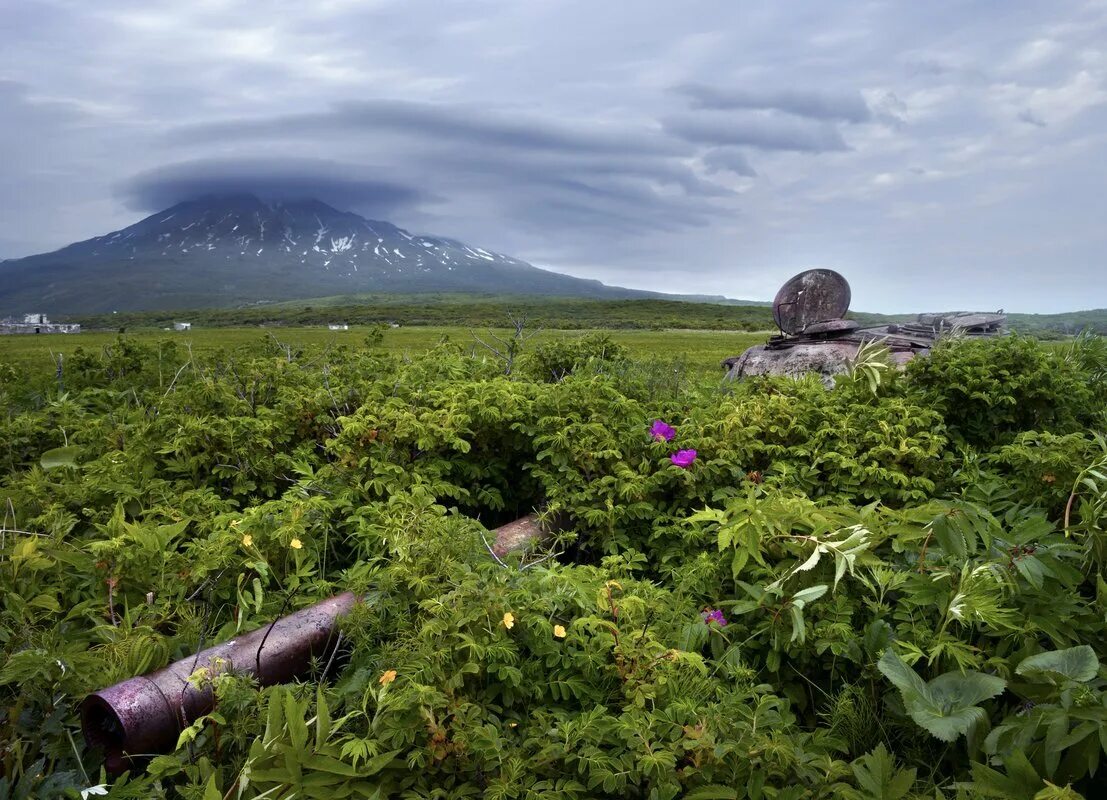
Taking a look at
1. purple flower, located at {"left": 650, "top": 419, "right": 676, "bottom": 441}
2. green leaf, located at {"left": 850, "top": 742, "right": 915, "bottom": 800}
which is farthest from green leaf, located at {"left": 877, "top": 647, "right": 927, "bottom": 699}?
purple flower, located at {"left": 650, "top": 419, "right": 676, "bottom": 441}

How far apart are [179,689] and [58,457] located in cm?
479

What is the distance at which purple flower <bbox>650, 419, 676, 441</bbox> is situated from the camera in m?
5.49

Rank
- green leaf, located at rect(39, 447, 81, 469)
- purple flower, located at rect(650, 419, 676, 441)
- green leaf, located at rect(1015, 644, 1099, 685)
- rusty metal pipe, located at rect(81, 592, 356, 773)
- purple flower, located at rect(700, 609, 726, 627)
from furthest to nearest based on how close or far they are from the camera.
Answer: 1. green leaf, located at rect(39, 447, 81, 469)
2. purple flower, located at rect(650, 419, 676, 441)
3. purple flower, located at rect(700, 609, 726, 627)
4. rusty metal pipe, located at rect(81, 592, 356, 773)
5. green leaf, located at rect(1015, 644, 1099, 685)

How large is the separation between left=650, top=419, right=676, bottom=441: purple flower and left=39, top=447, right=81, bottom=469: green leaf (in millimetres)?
5581

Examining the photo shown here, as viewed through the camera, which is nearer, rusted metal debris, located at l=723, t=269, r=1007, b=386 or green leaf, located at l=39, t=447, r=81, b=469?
green leaf, located at l=39, t=447, r=81, b=469

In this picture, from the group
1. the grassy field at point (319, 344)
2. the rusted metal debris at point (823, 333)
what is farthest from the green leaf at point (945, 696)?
the rusted metal debris at point (823, 333)

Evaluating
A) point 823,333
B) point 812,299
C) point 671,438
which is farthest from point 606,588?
point 812,299

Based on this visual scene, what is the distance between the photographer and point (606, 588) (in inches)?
131

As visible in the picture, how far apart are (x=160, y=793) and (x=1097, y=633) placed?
168 inches

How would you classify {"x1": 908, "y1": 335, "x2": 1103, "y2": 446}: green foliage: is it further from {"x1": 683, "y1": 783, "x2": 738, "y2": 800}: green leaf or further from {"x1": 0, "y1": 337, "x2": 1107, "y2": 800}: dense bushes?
{"x1": 683, "y1": 783, "x2": 738, "y2": 800}: green leaf

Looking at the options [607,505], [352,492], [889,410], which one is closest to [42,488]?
[352,492]

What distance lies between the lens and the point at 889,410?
537 cm

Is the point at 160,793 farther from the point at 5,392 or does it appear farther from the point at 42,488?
the point at 5,392

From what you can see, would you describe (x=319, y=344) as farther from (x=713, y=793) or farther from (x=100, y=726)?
(x=713, y=793)
